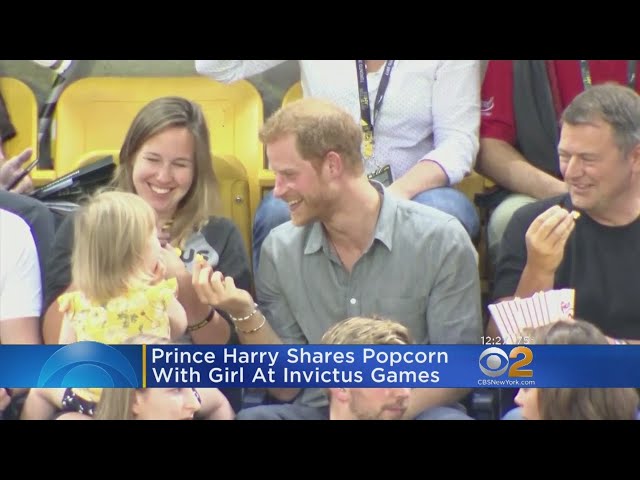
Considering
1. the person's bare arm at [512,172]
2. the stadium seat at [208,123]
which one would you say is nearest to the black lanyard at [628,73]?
the person's bare arm at [512,172]

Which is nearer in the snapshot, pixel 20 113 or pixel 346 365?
pixel 346 365

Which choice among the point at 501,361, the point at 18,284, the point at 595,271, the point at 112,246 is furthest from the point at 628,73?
the point at 18,284

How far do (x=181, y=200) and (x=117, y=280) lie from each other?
434 millimetres

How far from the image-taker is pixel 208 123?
6.29 meters

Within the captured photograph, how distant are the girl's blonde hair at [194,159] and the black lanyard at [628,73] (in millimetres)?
1634

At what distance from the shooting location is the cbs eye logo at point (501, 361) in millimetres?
6223

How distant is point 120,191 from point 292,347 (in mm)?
990

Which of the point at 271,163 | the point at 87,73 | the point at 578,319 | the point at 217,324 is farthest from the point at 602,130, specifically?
the point at 87,73

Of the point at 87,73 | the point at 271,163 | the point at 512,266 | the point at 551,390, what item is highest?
the point at 87,73

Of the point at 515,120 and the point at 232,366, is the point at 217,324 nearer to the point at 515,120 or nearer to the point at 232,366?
the point at 232,366

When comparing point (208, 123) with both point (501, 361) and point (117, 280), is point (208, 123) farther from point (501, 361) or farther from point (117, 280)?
point (501, 361)

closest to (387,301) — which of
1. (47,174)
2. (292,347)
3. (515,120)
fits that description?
(292,347)

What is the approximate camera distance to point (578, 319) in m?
6.21

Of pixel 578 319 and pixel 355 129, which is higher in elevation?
pixel 355 129
